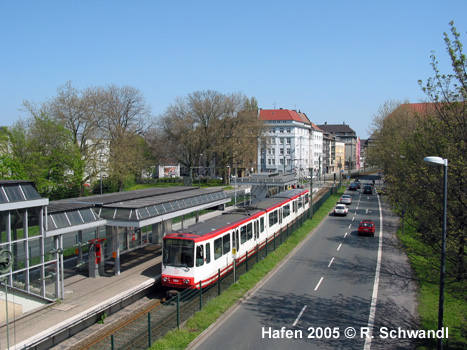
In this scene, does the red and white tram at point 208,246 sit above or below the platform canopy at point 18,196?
below

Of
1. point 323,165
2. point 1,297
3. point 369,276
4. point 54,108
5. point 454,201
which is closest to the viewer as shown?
point 454,201

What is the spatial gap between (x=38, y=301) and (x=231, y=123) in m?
55.0

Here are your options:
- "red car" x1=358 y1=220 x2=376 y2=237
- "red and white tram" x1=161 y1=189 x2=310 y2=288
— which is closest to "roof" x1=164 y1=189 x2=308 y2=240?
"red and white tram" x1=161 y1=189 x2=310 y2=288

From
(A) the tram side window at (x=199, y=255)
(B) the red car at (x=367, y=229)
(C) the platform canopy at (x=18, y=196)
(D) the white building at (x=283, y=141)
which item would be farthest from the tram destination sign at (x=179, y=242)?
(D) the white building at (x=283, y=141)

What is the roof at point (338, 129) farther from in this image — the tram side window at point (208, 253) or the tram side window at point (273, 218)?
the tram side window at point (208, 253)

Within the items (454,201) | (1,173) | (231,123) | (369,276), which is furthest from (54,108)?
(454,201)

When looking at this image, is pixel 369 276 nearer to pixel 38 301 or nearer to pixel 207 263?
pixel 207 263

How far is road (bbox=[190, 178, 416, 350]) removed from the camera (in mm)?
12820

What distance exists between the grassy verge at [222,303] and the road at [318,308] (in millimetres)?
322

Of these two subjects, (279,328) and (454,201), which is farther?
(279,328)

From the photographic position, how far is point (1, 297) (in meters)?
13.5

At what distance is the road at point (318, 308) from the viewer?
12.8 meters

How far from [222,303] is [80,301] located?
543 cm

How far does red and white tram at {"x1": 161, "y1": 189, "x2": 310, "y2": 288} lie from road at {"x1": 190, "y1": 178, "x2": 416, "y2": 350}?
6.76 ft
